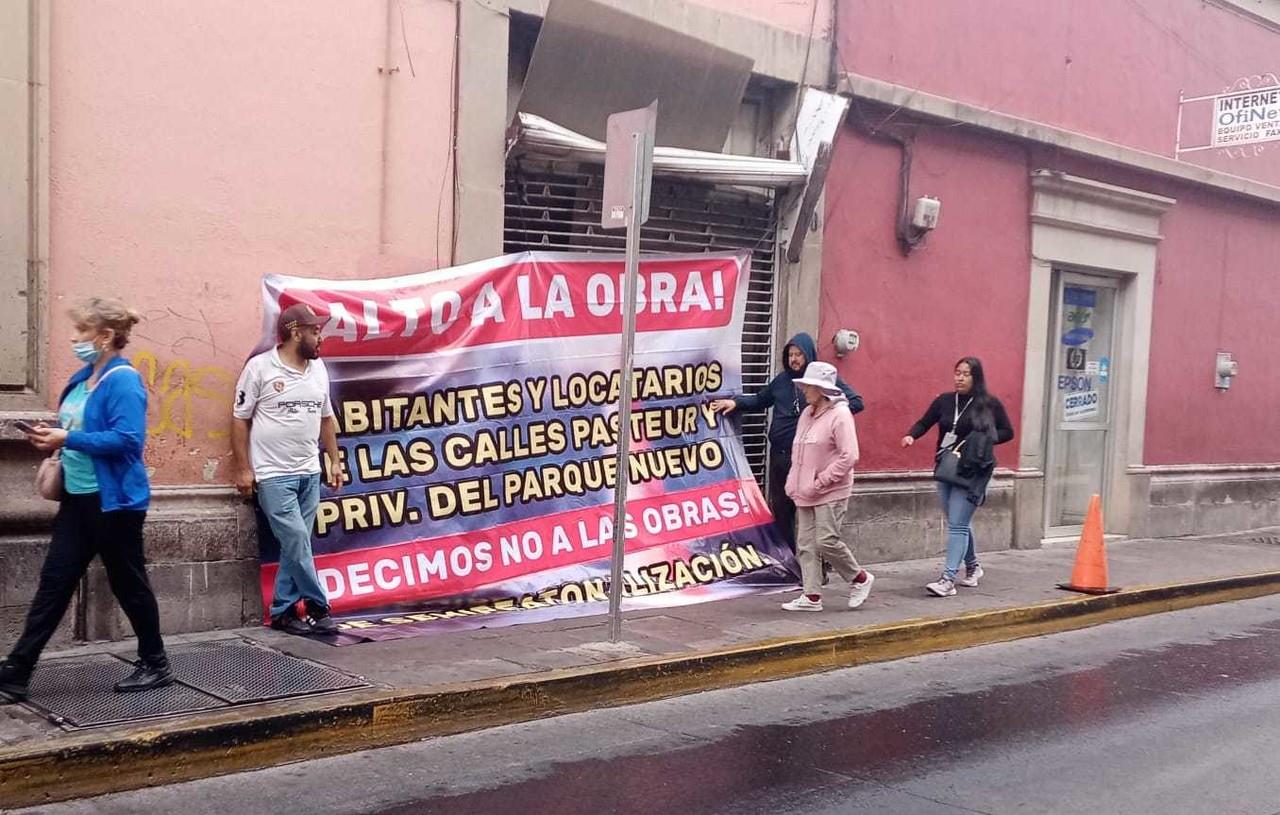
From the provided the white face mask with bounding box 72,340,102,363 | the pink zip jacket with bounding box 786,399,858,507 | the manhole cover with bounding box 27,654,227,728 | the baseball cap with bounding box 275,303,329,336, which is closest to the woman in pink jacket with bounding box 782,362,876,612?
the pink zip jacket with bounding box 786,399,858,507

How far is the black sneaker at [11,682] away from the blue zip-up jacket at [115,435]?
782 mm

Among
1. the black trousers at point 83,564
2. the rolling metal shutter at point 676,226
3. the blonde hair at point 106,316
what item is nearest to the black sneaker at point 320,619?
the black trousers at point 83,564

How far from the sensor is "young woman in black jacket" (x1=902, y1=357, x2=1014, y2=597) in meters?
9.53

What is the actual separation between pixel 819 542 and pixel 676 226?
108 inches

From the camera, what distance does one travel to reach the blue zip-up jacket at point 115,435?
5.36m

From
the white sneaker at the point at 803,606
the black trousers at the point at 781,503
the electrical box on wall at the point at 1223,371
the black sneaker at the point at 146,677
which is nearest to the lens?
the black sneaker at the point at 146,677

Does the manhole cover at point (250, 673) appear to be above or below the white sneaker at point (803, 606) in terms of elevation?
above

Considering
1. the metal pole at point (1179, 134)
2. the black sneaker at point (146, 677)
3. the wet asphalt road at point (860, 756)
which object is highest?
the metal pole at point (1179, 134)

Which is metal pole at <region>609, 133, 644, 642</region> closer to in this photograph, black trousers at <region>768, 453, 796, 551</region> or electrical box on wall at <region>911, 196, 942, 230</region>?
black trousers at <region>768, 453, 796, 551</region>

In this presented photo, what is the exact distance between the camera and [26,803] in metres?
4.73

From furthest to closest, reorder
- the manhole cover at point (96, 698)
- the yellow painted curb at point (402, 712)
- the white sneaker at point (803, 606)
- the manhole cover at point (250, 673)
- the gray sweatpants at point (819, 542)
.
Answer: the white sneaker at point (803, 606) → the gray sweatpants at point (819, 542) → the manhole cover at point (250, 673) → the manhole cover at point (96, 698) → the yellow painted curb at point (402, 712)

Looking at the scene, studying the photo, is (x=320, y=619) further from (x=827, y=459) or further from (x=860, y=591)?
(x=860, y=591)

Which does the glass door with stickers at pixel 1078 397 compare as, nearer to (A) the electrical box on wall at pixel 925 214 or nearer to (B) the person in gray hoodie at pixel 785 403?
(A) the electrical box on wall at pixel 925 214

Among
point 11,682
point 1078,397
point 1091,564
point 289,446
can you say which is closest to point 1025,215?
point 1078,397
